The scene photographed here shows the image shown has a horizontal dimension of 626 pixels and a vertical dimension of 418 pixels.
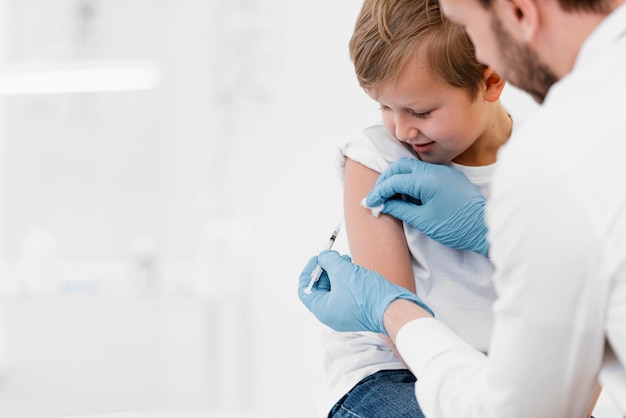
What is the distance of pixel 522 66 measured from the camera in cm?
84

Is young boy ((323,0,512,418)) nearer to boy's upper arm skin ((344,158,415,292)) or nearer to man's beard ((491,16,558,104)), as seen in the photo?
boy's upper arm skin ((344,158,415,292))

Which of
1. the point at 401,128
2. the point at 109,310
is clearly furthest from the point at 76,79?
the point at 401,128

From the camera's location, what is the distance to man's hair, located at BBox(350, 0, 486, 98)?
49.3 inches

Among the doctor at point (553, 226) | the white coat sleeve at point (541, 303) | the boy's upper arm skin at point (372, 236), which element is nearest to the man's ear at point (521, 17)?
the doctor at point (553, 226)

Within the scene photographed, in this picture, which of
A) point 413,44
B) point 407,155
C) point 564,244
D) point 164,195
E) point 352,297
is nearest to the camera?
point 564,244

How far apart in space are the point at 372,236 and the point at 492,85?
345mm

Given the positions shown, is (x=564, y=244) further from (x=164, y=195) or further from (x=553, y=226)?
(x=164, y=195)

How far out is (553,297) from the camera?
2.31 ft

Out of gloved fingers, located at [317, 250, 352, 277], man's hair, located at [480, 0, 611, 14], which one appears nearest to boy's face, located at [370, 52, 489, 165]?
gloved fingers, located at [317, 250, 352, 277]

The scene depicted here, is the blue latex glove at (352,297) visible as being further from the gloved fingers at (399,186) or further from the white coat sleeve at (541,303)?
the white coat sleeve at (541,303)

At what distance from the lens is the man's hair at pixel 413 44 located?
1.25m

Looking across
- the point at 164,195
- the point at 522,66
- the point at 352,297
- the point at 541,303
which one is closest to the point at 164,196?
the point at 164,195

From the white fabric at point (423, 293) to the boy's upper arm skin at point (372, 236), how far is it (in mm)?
33

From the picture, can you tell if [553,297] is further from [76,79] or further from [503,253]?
[76,79]
